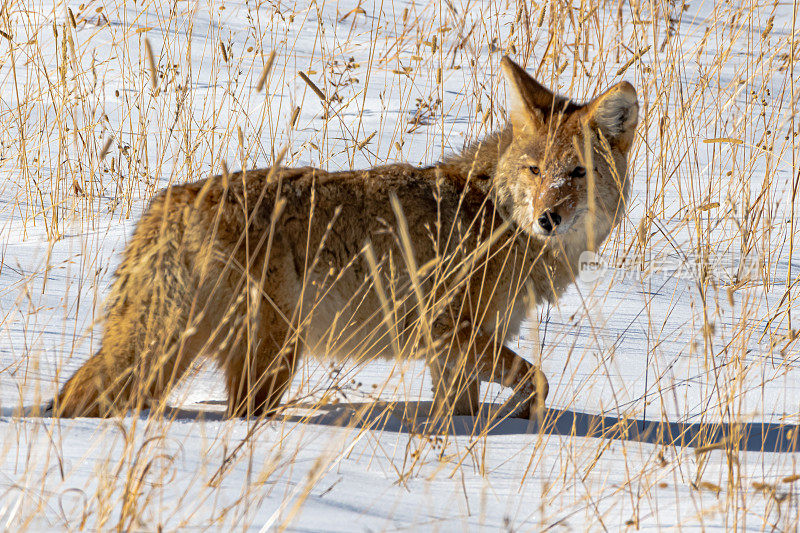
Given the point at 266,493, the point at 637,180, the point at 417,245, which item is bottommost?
the point at 266,493

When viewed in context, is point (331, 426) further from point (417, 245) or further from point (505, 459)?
point (417, 245)

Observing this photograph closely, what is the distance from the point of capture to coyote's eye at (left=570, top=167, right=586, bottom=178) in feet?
13.2

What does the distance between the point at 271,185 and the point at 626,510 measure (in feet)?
6.56

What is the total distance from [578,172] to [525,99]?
47cm

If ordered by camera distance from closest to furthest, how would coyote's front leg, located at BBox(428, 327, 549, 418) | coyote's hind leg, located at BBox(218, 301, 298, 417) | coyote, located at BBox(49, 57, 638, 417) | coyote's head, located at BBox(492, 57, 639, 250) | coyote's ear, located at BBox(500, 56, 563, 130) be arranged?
coyote, located at BBox(49, 57, 638, 417) < coyote's hind leg, located at BBox(218, 301, 298, 417) < coyote's front leg, located at BBox(428, 327, 549, 418) < coyote's head, located at BBox(492, 57, 639, 250) < coyote's ear, located at BBox(500, 56, 563, 130)

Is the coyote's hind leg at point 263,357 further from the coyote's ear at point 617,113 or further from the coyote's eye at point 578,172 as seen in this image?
the coyote's ear at point 617,113

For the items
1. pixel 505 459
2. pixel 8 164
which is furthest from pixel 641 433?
pixel 8 164

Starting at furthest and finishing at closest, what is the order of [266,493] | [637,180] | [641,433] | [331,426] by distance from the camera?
[637,180], [641,433], [331,426], [266,493]

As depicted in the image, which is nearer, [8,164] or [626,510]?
[626,510]

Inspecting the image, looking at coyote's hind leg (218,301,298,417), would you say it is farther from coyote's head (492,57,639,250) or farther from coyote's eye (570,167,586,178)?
coyote's eye (570,167,586,178)

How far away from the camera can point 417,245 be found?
3934 millimetres

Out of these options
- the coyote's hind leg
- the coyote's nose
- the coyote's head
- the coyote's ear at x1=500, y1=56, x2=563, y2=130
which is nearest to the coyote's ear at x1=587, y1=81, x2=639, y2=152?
the coyote's head

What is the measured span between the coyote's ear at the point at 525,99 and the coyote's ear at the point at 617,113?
0.22 m

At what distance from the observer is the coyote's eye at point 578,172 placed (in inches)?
159
